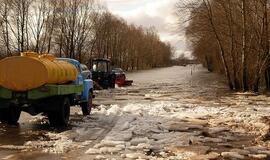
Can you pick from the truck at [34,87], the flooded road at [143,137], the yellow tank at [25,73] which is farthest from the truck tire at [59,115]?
the yellow tank at [25,73]

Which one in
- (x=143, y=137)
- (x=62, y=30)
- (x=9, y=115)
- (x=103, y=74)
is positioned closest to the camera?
(x=143, y=137)

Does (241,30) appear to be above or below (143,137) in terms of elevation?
above

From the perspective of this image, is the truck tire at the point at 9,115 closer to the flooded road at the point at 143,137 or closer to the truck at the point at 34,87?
the truck at the point at 34,87

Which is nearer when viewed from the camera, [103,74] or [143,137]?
[143,137]

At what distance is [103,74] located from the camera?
4459cm

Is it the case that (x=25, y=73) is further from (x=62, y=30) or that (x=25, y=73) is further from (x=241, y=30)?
(x=62, y=30)

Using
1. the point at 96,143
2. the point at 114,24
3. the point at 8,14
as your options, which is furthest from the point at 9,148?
the point at 114,24

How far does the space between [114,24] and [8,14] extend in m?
40.5

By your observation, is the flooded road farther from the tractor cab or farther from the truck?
the tractor cab

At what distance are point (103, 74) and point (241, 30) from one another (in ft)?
39.6

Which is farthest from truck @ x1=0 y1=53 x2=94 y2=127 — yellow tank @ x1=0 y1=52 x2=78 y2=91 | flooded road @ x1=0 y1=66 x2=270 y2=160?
flooded road @ x1=0 y1=66 x2=270 y2=160

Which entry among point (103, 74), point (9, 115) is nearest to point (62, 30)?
point (103, 74)

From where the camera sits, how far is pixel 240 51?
41812 mm

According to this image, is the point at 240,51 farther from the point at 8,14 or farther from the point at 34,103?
the point at 8,14
